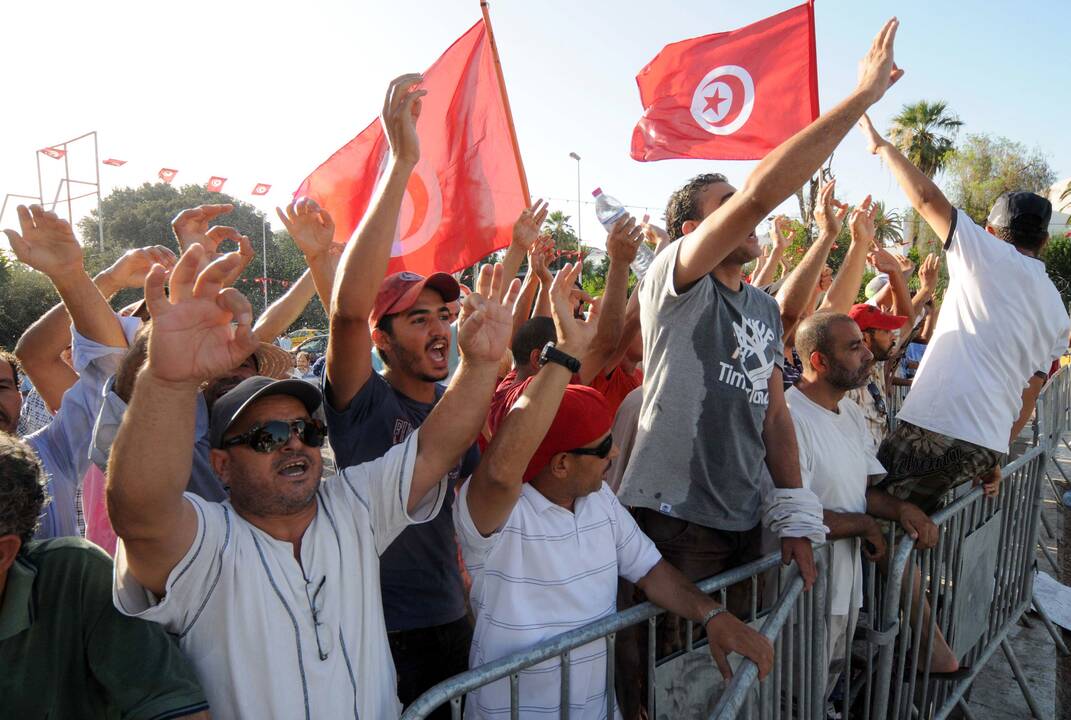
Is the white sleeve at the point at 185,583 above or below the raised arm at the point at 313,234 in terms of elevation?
below

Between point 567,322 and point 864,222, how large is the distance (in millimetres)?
2525

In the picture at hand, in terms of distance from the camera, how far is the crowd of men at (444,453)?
1.68 metres

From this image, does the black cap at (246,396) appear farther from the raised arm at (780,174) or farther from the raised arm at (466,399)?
the raised arm at (780,174)

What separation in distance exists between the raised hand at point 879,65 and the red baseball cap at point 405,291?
159 centimetres

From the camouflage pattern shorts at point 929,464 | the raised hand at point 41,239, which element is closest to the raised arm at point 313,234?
the raised hand at point 41,239

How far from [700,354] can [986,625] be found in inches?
110

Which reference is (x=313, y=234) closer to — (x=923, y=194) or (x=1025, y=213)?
(x=923, y=194)

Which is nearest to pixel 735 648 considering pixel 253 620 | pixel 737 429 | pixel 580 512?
pixel 580 512

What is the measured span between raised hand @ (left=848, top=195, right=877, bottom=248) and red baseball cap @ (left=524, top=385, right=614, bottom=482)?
2352 mm

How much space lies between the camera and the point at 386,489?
2.02 meters

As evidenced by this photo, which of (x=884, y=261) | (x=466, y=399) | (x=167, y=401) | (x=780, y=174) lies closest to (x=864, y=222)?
(x=884, y=261)

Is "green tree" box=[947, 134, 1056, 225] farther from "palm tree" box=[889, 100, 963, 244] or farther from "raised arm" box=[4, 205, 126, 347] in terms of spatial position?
"raised arm" box=[4, 205, 126, 347]

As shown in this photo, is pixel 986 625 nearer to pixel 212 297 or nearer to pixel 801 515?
pixel 801 515

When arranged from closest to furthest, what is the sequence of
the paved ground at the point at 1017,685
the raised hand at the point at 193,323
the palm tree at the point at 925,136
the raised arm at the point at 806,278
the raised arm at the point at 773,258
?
the raised hand at the point at 193,323 < the raised arm at the point at 806,278 < the paved ground at the point at 1017,685 < the raised arm at the point at 773,258 < the palm tree at the point at 925,136
